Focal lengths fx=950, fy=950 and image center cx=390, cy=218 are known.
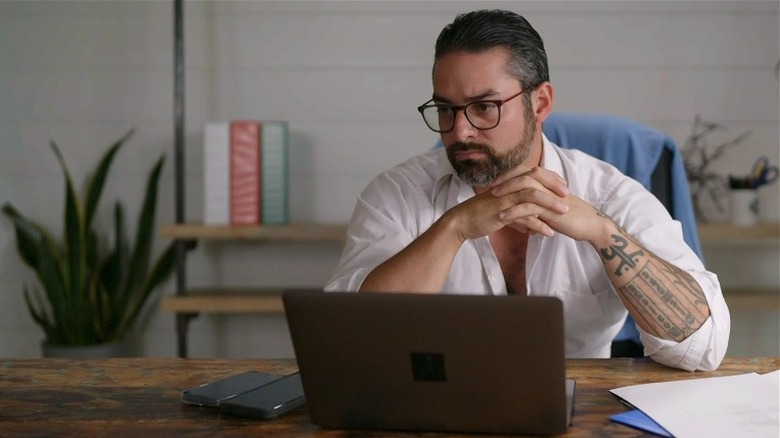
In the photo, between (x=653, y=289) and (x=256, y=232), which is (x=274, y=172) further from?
(x=653, y=289)

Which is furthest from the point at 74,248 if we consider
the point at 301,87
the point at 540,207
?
the point at 540,207

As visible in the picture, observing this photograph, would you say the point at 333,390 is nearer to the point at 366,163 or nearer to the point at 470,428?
the point at 470,428

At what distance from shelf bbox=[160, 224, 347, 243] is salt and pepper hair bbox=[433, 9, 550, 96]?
3.55ft

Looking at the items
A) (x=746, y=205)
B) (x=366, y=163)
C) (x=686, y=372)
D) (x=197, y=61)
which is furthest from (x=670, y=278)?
(x=197, y=61)

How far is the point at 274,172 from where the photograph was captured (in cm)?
291

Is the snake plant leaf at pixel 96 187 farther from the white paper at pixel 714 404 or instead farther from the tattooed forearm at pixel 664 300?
the white paper at pixel 714 404

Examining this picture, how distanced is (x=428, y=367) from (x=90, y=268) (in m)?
2.23

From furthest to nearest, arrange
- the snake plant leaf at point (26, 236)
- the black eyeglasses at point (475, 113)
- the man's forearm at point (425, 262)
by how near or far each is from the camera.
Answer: the snake plant leaf at point (26, 236) < the black eyeglasses at point (475, 113) < the man's forearm at point (425, 262)

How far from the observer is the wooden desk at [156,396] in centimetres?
121

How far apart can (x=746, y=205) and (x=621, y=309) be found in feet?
3.95

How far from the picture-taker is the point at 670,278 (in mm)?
1604

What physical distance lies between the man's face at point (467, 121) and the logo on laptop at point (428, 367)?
2.49ft

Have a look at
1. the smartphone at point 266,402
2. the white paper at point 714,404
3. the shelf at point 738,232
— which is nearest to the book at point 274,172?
the shelf at point 738,232

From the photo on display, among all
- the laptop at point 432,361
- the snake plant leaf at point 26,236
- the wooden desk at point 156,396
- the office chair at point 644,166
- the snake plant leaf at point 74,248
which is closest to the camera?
the laptop at point 432,361
